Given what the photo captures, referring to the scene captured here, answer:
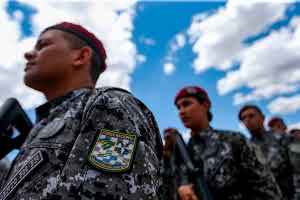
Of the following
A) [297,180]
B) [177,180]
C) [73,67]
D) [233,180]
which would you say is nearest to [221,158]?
[233,180]

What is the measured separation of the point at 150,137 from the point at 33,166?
477 millimetres

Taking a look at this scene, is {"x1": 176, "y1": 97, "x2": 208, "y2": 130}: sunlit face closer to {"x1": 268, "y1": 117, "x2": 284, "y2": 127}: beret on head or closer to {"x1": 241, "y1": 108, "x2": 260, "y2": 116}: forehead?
{"x1": 241, "y1": 108, "x2": 260, "y2": 116}: forehead

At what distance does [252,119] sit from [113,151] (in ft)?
22.3

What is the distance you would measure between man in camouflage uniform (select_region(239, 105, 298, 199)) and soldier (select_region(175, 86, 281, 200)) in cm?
372

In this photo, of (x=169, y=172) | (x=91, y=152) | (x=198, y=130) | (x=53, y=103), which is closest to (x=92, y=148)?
(x=91, y=152)

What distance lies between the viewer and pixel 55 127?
146 centimetres

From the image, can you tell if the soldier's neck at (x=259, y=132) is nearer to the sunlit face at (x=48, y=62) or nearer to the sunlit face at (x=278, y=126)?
the sunlit face at (x=278, y=126)

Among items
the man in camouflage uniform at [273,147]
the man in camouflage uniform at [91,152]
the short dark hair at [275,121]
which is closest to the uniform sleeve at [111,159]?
Result: the man in camouflage uniform at [91,152]

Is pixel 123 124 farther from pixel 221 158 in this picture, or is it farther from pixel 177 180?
pixel 177 180

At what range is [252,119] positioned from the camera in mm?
7570

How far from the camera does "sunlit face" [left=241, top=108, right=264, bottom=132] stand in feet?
24.7

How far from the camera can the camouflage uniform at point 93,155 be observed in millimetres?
1186

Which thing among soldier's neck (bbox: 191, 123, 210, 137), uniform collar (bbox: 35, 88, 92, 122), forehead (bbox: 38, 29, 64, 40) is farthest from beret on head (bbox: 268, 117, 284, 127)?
uniform collar (bbox: 35, 88, 92, 122)

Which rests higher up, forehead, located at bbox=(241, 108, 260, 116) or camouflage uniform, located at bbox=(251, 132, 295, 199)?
forehead, located at bbox=(241, 108, 260, 116)
